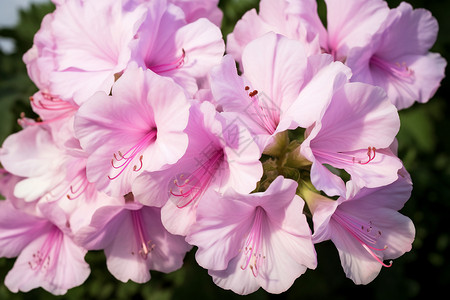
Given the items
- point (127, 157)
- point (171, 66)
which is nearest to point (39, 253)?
point (127, 157)

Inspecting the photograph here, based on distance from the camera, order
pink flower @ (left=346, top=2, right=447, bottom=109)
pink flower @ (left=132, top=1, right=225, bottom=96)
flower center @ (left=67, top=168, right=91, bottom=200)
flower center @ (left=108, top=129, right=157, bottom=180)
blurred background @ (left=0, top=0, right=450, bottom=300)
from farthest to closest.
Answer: blurred background @ (left=0, top=0, right=450, bottom=300), pink flower @ (left=346, top=2, right=447, bottom=109), flower center @ (left=67, top=168, right=91, bottom=200), pink flower @ (left=132, top=1, right=225, bottom=96), flower center @ (left=108, top=129, right=157, bottom=180)

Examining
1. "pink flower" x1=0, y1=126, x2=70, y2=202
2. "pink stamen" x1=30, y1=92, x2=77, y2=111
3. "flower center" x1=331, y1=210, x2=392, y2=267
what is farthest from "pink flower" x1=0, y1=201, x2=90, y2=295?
"flower center" x1=331, y1=210, x2=392, y2=267

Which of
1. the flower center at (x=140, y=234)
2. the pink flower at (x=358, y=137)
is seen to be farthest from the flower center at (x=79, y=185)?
the pink flower at (x=358, y=137)

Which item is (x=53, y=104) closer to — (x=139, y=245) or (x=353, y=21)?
(x=139, y=245)

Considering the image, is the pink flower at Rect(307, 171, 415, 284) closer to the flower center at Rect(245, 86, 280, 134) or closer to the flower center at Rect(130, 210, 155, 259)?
the flower center at Rect(245, 86, 280, 134)

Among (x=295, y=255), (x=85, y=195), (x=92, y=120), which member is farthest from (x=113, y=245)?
(x=295, y=255)

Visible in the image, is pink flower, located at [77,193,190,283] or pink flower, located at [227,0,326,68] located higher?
pink flower, located at [227,0,326,68]
